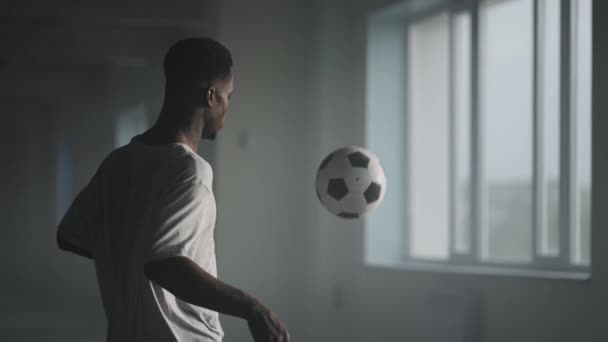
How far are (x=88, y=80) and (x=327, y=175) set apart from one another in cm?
216

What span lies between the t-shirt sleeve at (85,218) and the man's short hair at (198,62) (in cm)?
26

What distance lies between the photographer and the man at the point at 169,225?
1.25 meters

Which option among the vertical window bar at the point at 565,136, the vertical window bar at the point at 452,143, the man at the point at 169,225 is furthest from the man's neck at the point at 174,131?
the vertical window bar at the point at 452,143

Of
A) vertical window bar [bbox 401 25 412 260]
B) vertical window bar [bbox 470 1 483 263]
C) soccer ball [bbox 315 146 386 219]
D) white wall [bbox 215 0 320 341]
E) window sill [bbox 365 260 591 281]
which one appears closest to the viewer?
soccer ball [bbox 315 146 386 219]

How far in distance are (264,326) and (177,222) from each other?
219mm

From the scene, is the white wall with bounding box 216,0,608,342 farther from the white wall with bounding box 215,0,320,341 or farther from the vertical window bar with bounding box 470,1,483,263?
the vertical window bar with bounding box 470,1,483,263

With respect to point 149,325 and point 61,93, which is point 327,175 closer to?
point 149,325

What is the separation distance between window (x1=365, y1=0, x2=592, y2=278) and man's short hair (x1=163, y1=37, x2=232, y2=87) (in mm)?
2432

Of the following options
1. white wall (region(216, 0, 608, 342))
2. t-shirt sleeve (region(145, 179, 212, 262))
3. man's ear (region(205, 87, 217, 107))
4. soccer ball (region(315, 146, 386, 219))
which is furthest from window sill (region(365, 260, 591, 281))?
t-shirt sleeve (region(145, 179, 212, 262))

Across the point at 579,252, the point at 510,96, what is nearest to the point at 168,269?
the point at 579,252

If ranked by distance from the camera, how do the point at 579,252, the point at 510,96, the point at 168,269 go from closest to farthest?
1. the point at 168,269
2. the point at 579,252
3. the point at 510,96

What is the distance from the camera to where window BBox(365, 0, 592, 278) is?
3.65 meters

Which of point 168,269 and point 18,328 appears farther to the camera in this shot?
point 18,328

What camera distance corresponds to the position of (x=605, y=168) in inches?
126
